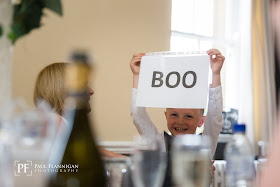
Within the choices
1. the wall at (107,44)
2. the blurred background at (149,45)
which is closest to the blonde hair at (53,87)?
the blurred background at (149,45)

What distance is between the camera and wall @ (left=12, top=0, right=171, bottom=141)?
277 cm

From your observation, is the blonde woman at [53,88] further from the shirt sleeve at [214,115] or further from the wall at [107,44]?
the wall at [107,44]

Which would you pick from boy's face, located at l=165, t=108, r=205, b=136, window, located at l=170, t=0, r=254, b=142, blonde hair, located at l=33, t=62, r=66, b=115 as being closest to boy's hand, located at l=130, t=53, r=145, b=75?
boy's face, located at l=165, t=108, r=205, b=136

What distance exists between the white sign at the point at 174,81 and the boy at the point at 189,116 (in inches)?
7.4

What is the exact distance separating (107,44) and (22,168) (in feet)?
8.60

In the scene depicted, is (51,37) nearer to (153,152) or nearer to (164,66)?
(164,66)

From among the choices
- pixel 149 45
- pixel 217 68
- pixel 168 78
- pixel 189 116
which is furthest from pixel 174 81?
pixel 149 45

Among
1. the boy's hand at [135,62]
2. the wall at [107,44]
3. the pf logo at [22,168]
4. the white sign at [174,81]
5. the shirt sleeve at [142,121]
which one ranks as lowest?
the pf logo at [22,168]

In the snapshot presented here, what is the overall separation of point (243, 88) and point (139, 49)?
4.91 feet

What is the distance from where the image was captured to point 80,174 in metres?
0.63

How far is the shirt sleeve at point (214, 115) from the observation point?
1.71 m

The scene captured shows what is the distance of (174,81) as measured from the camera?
4.92ft

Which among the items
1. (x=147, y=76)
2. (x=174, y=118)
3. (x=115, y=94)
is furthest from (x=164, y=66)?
(x=115, y=94)

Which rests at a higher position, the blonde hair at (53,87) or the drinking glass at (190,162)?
the blonde hair at (53,87)
